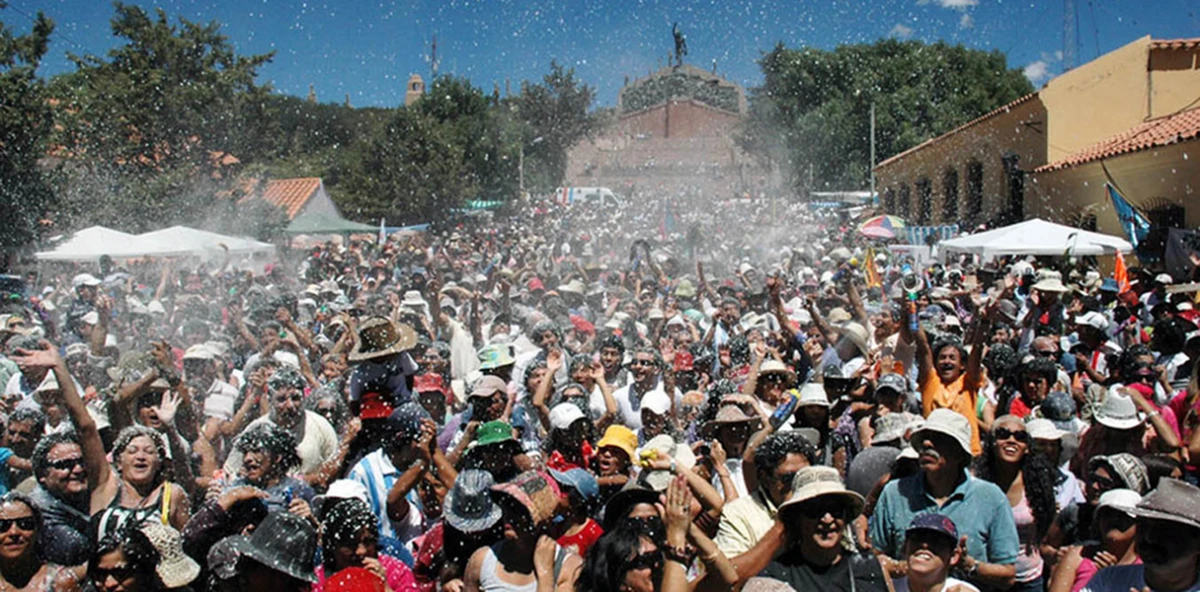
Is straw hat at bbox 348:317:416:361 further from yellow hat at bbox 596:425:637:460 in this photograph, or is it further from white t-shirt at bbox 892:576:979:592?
white t-shirt at bbox 892:576:979:592

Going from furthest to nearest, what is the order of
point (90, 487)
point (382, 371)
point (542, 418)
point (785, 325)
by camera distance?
point (785, 325)
point (542, 418)
point (382, 371)
point (90, 487)

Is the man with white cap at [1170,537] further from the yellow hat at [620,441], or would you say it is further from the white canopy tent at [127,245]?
the white canopy tent at [127,245]

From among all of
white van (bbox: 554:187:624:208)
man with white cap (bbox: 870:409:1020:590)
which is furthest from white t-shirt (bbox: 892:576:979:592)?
white van (bbox: 554:187:624:208)

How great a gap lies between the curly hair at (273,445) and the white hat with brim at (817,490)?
2116 millimetres

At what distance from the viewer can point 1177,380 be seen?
667 cm

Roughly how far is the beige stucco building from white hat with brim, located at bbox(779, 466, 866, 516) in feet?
48.3

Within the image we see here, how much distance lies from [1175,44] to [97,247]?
20901 mm

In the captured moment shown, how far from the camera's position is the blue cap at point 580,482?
152 inches

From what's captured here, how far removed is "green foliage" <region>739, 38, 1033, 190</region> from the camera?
46.9m

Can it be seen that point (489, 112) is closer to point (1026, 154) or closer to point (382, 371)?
point (1026, 154)

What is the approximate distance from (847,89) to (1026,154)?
2693cm

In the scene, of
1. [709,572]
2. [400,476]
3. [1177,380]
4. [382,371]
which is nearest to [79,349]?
[382,371]

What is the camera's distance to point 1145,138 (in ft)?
57.7

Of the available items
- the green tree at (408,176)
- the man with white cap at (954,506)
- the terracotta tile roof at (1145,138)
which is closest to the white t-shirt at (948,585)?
the man with white cap at (954,506)
